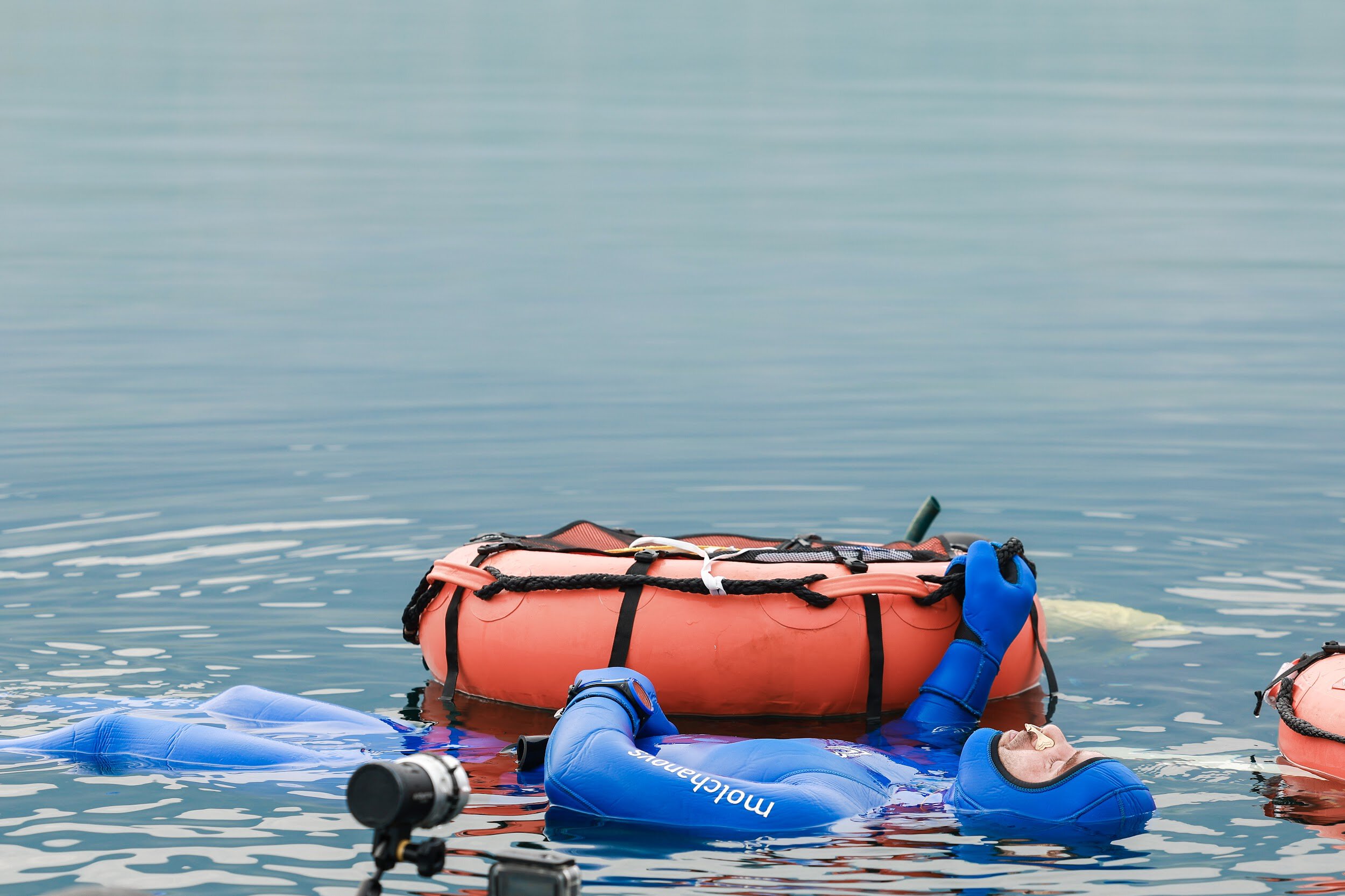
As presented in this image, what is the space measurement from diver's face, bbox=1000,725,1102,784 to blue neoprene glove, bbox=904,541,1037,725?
34.4 inches

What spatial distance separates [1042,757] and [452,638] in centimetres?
231

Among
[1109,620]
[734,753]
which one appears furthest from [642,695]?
[1109,620]

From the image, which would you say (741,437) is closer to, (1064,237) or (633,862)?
(633,862)

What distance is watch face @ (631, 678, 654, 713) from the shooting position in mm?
5316

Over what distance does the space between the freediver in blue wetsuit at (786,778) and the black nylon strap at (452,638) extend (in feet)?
3.33

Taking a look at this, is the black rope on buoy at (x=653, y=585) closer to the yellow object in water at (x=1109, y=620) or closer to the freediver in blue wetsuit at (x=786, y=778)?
the freediver in blue wetsuit at (x=786, y=778)

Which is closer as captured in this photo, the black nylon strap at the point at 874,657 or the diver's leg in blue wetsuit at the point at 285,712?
the diver's leg in blue wetsuit at the point at 285,712

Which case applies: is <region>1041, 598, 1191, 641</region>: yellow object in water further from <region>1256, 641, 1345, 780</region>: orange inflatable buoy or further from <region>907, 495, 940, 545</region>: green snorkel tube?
<region>1256, 641, 1345, 780</region>: orange inflatable buoy

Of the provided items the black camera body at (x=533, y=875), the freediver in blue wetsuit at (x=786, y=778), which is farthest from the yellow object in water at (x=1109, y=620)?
the black camera body at (x=533, y=875)

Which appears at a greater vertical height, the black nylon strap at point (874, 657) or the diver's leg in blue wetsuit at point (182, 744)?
the black nylon strap at point (874, 657)

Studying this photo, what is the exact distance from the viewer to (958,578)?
19.5 ft

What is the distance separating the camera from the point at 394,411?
1164 cm

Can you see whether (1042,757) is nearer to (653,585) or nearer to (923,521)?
(653,585)

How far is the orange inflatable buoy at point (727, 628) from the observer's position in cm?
593
